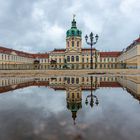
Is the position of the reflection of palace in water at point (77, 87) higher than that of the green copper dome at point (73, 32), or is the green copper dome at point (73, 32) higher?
the green copper dome at point (73, 32)

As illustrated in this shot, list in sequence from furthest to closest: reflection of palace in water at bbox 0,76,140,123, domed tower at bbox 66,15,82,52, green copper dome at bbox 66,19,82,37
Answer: green copper dome at bbox 66,19,82,37 < domed tower at bbox 66,15,82,52 < reflection of palace in water at bbox 0,76,140,123

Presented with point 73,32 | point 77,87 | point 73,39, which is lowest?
point 77,87

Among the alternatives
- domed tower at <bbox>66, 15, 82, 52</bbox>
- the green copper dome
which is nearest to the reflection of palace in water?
domed tower at <bbox>66, 15, 82, 52</bbox>

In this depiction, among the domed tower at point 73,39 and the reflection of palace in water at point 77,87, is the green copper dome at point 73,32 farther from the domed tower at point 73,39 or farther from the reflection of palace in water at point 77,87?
the reflection of palace in water at point 77,87

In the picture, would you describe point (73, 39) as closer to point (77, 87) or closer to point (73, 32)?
point (73, 32)

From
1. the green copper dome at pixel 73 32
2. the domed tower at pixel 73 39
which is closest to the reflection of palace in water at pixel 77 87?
the domed tower at pixel 73 39

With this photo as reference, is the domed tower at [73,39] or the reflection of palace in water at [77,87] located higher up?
the domed tower at [73,39]

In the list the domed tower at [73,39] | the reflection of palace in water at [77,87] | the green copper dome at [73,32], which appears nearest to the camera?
the reflection of palace in water at [77,87]

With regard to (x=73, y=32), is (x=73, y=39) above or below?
below

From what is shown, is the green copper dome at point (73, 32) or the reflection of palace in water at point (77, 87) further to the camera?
the green copper dome at point (73, 32)

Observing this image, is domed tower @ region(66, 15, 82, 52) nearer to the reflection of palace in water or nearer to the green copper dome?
the green copper dome

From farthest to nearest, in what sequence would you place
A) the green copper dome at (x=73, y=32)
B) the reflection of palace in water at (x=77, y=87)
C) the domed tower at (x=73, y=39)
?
the green copper dome at (x=73, y=32), the domed tower at (x=73, y=39), the reflection of palace in water at (x=77, y=87)

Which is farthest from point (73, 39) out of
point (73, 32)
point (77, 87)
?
point (77, 87)

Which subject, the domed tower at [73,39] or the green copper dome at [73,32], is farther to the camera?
the green copper dome at [73,32]
